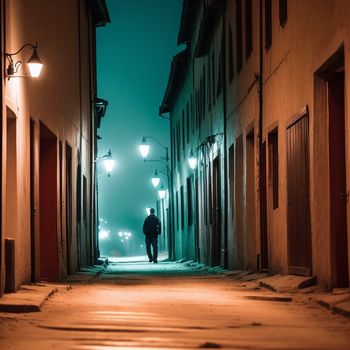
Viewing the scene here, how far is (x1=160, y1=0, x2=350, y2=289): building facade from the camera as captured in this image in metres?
12.1

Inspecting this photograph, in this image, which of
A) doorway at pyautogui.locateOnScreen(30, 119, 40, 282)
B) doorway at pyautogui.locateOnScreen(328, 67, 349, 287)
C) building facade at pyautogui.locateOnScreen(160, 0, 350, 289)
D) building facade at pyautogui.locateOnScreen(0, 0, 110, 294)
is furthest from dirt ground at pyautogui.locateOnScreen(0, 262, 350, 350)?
doorway at pyautogui.locateOnScreen(30, 119, 40, 282)

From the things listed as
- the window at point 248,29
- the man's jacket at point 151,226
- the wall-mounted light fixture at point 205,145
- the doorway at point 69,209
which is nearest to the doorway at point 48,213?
the doorway at point 69,209

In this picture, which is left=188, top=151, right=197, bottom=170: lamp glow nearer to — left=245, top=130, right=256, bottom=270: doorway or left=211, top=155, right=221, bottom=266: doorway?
left=211, top=155, right=221, bottom=266: doorway

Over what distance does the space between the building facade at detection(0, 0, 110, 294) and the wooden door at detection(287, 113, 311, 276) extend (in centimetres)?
381

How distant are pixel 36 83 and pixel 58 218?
146 inches

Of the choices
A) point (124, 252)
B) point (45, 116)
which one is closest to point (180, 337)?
point (45, 116)

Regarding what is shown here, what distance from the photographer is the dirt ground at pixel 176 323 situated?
7.57 metres

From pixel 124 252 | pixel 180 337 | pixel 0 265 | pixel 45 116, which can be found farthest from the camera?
pixel 124 252

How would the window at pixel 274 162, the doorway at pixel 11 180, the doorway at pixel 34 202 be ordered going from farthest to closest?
the window at pixel 274 162, the doorway at pixel 34 202, the doorway at pixel 11 180

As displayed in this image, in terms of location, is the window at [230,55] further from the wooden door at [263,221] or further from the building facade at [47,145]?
the wooden door at [263,221]

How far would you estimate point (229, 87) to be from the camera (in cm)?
2317

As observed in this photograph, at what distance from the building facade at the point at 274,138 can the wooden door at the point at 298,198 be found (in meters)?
0.01

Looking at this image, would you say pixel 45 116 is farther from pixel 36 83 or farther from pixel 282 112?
pixel 282 112

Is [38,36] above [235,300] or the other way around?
above
